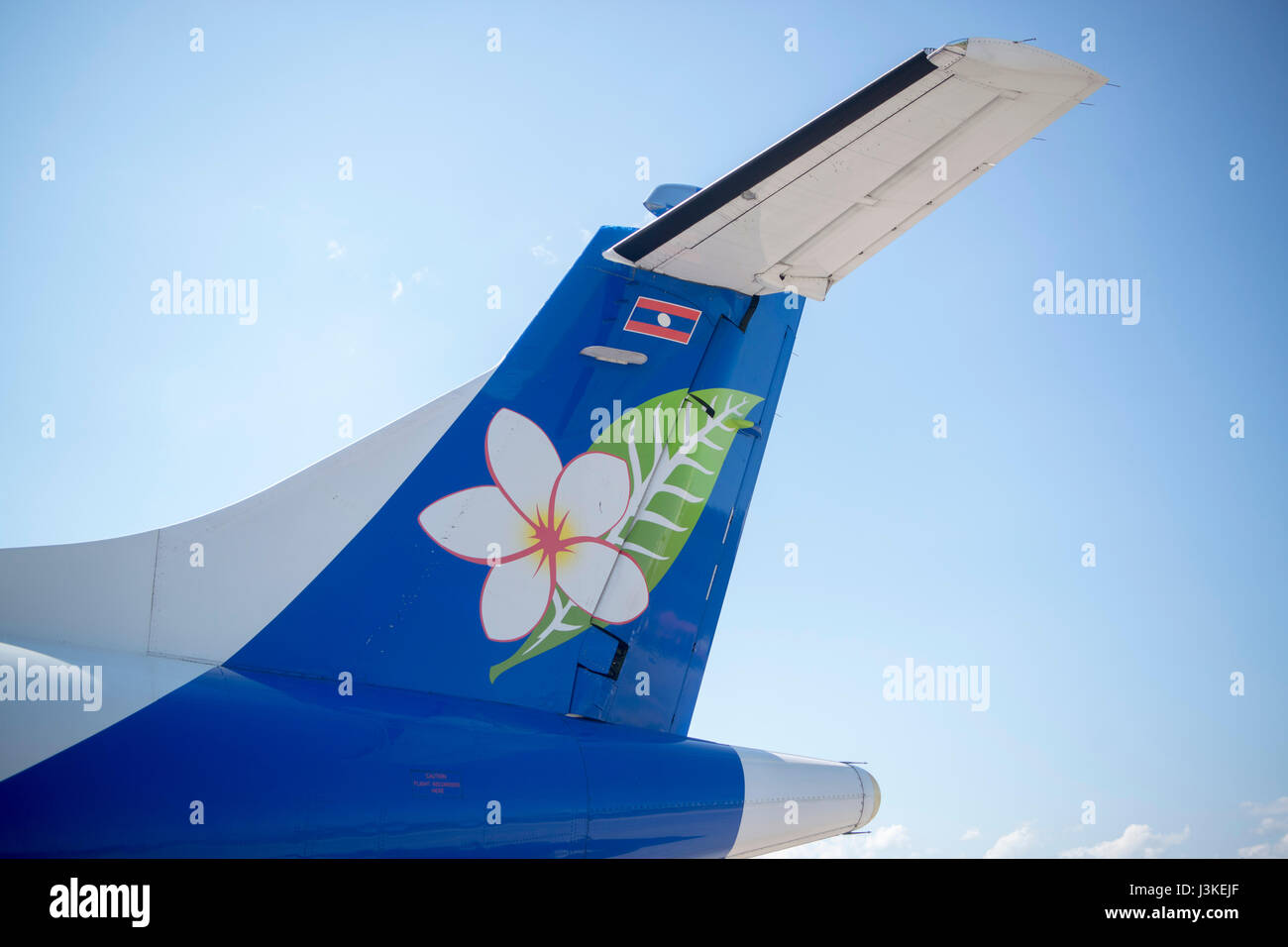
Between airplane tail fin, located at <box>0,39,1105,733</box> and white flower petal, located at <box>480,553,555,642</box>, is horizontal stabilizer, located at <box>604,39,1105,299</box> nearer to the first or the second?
airplane tail fin, located at <box>0,39,1105,733</box>

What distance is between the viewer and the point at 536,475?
415 cm

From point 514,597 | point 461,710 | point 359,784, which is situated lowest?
point 359,784

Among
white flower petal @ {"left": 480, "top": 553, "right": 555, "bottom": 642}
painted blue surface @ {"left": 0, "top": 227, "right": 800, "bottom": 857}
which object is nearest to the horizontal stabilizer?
painted blue surface @ {"left": 0, "top": 227, "right": 800, "bottom": 857}

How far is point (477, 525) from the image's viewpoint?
401 centimetres

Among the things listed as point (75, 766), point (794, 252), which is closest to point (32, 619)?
point (75, 766)

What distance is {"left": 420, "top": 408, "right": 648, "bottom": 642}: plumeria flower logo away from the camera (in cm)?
399

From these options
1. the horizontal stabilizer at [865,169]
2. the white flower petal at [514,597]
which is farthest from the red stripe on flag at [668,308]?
the white flower petal at [514,597]

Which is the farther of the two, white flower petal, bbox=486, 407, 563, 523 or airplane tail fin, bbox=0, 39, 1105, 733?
white flower petal, bbox=486, 407, 563, 523

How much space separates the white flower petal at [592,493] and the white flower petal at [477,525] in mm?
216

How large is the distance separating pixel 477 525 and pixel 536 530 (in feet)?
0.92

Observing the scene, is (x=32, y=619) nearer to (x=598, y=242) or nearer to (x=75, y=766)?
(x=75, y=766)

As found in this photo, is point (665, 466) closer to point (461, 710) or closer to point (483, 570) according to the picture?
point (483, 570)

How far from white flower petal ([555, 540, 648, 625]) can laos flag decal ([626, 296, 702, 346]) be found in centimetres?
105

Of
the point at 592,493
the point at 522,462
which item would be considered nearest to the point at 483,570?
the point at 522,462
